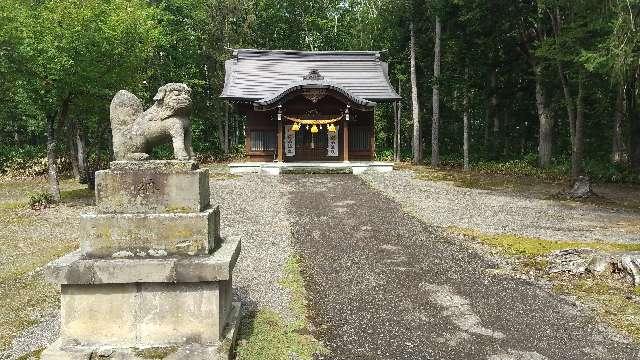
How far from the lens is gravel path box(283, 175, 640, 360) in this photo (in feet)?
17.6

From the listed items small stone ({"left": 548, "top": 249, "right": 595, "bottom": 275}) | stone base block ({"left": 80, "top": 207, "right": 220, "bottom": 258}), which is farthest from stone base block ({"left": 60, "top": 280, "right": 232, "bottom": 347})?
small stone ({"left": 548, "top": 249, "right": 595, "bottom": 275})

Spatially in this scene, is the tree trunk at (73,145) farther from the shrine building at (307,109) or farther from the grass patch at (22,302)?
the grass patch at (22,302)

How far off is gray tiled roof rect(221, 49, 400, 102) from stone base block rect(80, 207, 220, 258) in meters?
21.2

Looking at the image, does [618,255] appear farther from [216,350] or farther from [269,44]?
[269,44]

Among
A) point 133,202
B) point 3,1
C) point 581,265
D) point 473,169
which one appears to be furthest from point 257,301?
point 473,169

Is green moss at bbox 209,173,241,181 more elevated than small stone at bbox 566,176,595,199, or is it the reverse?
green moss at bbox 209,173,241,181

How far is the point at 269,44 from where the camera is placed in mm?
40656

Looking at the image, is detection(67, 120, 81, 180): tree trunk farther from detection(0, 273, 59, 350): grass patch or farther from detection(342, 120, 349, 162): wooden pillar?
detection(0, 273, 59, 350): grass patch

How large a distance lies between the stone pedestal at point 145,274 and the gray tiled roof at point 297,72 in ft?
69.3

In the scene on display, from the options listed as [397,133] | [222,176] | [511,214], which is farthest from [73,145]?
[511,214]

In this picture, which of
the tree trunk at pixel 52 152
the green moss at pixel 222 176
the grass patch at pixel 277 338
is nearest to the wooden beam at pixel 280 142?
the green moss at pixel 222 176

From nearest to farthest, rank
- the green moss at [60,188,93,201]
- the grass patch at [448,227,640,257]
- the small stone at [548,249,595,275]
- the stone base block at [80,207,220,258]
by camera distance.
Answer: the stone base block at [80,207,220,258], the small stone at [548,249,595,275], the grass patch at [448,227,640,257], the green moss at [60,188,93,201]

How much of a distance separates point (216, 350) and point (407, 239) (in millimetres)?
6648

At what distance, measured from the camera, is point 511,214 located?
13766 mm
